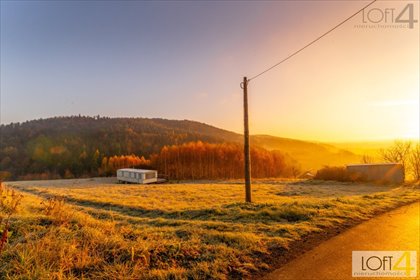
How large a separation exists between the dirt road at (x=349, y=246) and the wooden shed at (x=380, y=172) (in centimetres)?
2965

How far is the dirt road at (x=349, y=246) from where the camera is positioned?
5.37 metres

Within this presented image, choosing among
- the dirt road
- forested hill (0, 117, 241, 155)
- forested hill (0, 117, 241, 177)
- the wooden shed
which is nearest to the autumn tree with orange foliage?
forested hill (0, 117, 241, 177)

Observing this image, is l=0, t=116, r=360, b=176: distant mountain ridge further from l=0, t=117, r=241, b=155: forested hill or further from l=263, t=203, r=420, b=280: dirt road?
l=263, t=203, r=420, b=280: dirt road

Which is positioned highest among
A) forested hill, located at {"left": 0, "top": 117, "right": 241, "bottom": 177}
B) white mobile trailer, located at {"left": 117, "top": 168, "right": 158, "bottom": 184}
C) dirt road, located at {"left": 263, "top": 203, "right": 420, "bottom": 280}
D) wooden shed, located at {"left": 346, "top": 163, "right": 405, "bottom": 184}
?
forested hill, located at {"left": 0, "top": 117, "right": 241, "bottom": 177}

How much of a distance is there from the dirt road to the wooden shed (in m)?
29.6

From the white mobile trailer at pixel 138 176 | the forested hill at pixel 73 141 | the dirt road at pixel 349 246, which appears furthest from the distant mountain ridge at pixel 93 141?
the dirt road at pixel 349 246

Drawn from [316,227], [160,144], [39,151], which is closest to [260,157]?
[160,144]

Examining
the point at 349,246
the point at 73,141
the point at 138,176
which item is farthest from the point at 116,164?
the point at 349,246

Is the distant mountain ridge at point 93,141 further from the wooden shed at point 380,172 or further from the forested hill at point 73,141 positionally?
the wooden shed at point 380,172

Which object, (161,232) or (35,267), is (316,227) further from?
(35,267)

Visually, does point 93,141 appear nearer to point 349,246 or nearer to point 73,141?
point 73,141

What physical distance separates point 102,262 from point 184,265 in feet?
5.08

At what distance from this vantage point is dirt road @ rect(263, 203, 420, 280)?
5.37 metres

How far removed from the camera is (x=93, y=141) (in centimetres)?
14075
